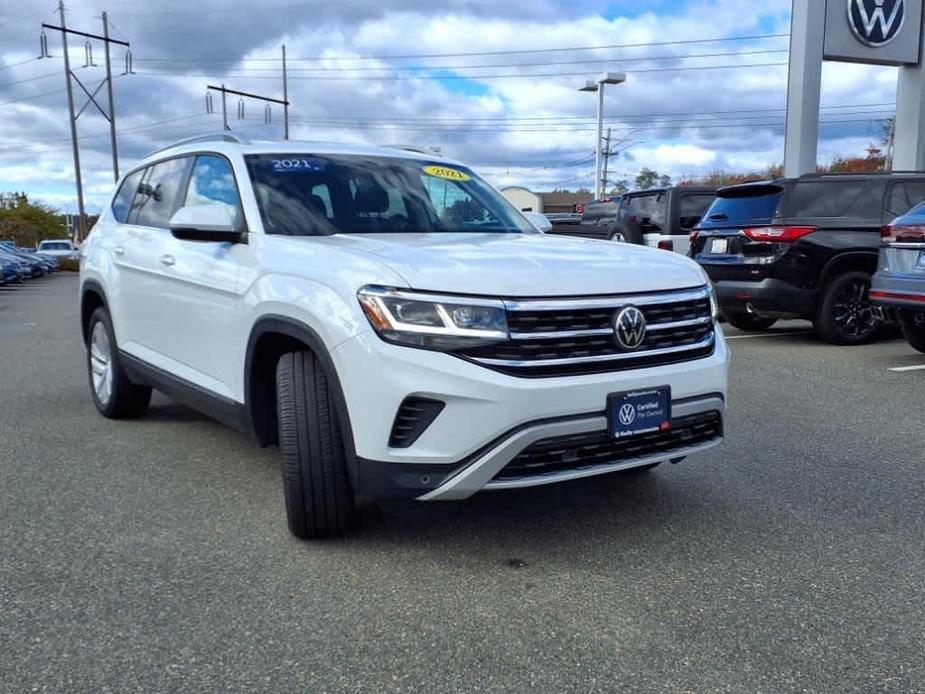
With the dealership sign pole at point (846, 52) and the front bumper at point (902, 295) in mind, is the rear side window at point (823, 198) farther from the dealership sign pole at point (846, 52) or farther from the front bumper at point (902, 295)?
the dealership sign pole at point (846, 52)

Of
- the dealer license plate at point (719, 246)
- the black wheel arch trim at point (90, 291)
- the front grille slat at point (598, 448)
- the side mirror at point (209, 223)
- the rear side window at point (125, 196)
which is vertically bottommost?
the front grille slat at point (598, 448)

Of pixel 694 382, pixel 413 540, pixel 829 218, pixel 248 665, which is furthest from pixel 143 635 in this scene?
pixel 829 218

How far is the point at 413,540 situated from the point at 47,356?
23.6ft

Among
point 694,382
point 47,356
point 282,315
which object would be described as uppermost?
point 282,315

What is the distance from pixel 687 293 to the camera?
360 cm

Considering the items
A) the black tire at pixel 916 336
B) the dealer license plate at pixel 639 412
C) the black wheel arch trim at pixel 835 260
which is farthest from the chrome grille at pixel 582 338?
the black wheel arch trim at pixel 835 260

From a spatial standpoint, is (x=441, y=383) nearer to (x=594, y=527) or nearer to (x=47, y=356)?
(x=594, y=527)

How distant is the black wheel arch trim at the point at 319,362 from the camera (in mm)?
3211

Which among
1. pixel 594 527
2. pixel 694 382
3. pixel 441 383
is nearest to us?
pixel 441 383

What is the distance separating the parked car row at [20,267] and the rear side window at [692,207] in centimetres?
2248

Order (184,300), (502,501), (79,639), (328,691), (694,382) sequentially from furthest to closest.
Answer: (184,300) < (502,501) < (694,382) < (79,639) < (328,691)

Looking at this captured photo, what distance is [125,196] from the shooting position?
596 centimetres

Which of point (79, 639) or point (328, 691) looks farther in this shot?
point (79, 639)

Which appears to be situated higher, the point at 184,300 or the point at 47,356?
the point at 184,300
